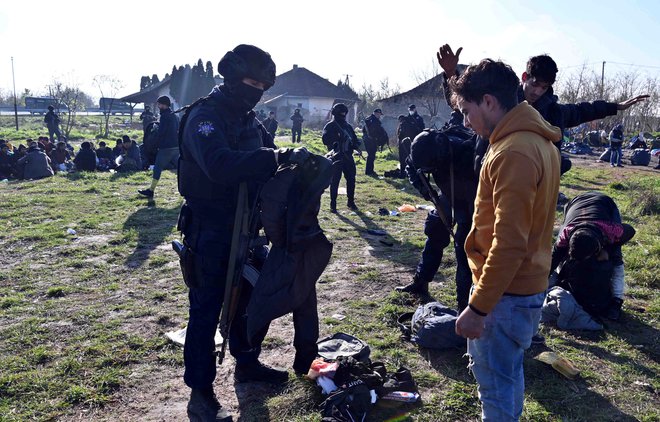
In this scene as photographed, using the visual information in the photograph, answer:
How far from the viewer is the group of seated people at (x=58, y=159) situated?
13711mm

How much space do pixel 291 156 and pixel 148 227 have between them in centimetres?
614

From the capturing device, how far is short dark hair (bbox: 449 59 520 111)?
214 cm

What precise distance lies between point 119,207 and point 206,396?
7.49 meters

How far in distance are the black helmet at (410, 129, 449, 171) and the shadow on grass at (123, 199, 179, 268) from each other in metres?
3.92

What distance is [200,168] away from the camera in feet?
9.77

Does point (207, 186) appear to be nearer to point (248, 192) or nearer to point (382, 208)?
point (248, 192)

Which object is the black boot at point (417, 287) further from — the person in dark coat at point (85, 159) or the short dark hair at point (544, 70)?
the person in dark coat at point (85, 159)

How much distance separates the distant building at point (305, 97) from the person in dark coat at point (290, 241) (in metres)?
42.8

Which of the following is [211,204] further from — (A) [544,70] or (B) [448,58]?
(A) [544,70]

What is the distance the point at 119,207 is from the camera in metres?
9.80

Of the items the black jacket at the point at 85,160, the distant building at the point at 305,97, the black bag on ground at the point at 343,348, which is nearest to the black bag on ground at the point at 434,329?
the black bag on ground at the point at 343,348

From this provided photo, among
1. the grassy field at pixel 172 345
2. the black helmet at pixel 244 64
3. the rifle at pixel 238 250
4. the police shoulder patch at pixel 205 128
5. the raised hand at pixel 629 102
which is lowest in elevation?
the grassy field at pixel 172 345

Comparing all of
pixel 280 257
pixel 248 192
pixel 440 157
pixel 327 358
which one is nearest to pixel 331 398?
pixel 327 358

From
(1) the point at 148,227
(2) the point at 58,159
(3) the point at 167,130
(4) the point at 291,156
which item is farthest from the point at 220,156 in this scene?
(2) the point at 58,159
